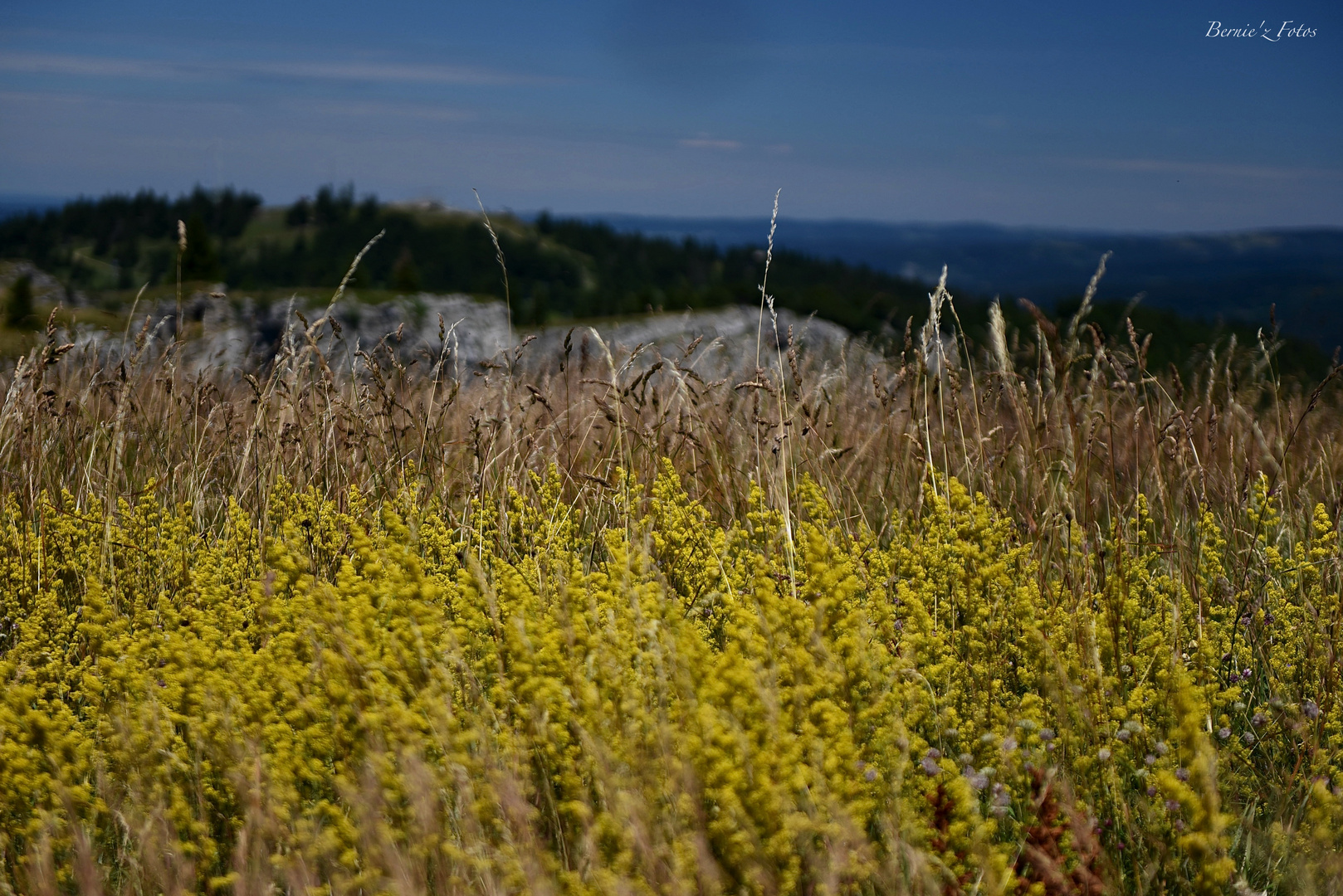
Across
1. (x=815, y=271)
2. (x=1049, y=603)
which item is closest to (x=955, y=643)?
(x=1049, y=603)

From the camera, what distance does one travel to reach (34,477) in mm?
3586

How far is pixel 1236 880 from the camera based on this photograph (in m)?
1.76

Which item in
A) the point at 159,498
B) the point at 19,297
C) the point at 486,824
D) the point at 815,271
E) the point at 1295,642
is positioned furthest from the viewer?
the point at 815,271

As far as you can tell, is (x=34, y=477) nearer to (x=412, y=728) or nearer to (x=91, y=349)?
(x=91, y=349)

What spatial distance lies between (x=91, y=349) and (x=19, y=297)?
163ft

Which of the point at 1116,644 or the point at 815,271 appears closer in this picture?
the point at 1116,644

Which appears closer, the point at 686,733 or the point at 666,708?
the point at 686,733

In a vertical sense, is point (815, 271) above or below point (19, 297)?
above

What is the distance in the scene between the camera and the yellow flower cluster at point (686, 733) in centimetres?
155

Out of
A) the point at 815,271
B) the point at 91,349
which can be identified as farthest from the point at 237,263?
the point at 91,349

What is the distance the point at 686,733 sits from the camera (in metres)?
1.72

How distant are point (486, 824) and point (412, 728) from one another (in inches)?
9.0

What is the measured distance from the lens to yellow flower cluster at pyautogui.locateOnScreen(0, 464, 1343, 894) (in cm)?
155

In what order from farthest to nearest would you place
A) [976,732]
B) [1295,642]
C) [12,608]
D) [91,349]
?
1. [91,349]
2. [12,608]
3. [1295,642]
4. [976,732]
